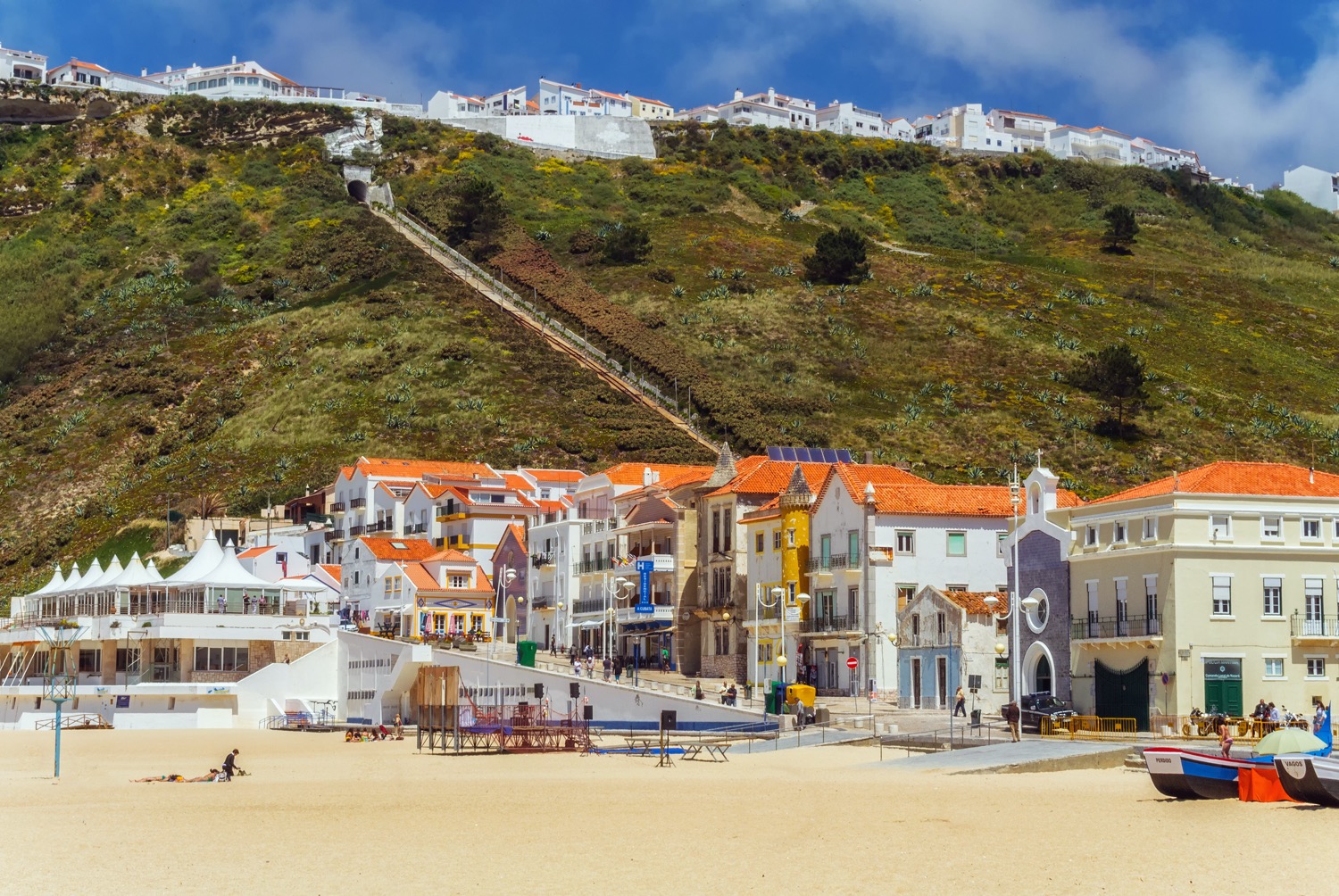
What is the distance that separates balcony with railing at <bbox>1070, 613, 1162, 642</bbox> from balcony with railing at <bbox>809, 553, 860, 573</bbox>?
1006 cm

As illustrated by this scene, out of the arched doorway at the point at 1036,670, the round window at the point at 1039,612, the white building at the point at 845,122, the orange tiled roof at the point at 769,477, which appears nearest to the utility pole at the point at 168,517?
the orange tiled roof at the point at 769,477

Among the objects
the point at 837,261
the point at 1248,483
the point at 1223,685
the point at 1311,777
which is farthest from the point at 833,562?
the point at 837,261

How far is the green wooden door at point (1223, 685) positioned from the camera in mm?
42969

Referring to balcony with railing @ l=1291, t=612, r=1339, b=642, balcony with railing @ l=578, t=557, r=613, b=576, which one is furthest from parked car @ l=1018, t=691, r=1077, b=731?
balcony with railing @ l=578, t=557, r=613, b=576

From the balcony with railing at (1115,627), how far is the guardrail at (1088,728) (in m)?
2.20

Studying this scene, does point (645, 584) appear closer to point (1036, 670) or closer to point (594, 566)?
point (594, 566)

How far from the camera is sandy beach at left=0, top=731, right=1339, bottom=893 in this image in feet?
70.4

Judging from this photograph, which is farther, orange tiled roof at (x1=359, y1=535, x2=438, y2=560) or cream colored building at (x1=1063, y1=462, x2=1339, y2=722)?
orange tiled roof at (x1=359, y1=535, x2=438, y2=560)

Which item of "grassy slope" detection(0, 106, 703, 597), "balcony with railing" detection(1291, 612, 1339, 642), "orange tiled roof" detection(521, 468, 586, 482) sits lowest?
"balcony with railing" detection(1291, 612, 1339, 642)

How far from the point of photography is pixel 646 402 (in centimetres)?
10488

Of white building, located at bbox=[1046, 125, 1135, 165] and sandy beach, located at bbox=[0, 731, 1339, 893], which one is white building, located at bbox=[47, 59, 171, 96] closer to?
white building, located at bbox=[1046, 125, 1135, 165]

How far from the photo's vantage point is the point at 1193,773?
2883cm

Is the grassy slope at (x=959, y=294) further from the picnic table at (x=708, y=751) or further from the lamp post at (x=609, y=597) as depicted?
the picnic table at (x=708, y=751)

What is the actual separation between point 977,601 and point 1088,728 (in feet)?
28.2
